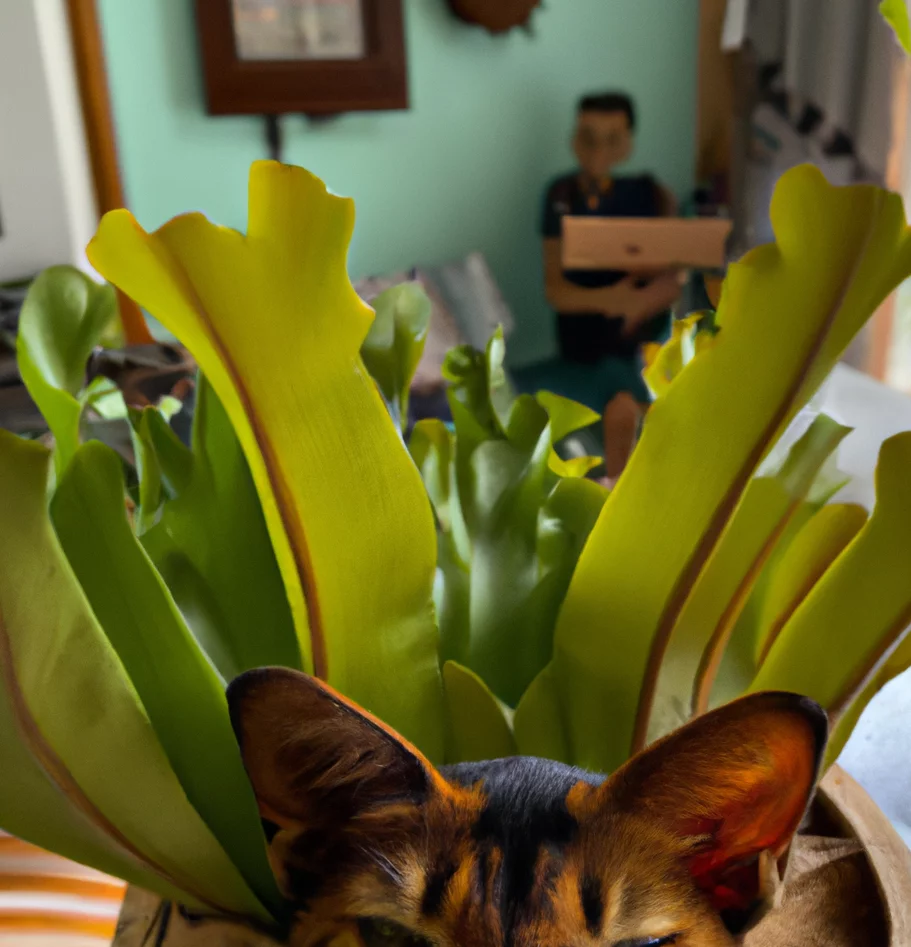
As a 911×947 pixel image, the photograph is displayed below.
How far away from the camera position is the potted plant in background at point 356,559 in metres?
0.20

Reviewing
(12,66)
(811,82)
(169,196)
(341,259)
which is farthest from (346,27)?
(341,259)

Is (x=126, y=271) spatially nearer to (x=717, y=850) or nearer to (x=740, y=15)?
(x=717, y=850)

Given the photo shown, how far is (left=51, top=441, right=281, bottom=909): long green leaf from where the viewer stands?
0.23 metres

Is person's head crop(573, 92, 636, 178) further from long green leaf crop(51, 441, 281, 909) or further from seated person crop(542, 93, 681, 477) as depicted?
long green leaf crop(51, 441, 281, 909)

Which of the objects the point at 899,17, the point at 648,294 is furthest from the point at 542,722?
the point at 648,294

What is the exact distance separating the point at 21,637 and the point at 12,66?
5.89 feet

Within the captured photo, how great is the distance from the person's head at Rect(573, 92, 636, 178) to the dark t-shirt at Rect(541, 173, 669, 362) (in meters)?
0.05

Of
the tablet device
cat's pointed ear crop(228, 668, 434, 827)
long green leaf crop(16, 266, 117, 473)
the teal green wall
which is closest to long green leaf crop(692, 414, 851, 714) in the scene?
cat's pointed ear crop(228, 668, 434, 827)

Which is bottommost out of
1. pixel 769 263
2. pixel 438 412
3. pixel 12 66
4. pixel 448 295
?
pixel 438 412

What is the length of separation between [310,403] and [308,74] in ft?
7.08

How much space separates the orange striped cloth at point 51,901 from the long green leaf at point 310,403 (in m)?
0.20

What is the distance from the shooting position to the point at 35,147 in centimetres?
166

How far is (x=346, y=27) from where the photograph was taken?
6.90 feet

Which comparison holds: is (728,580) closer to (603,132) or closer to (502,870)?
(502,870)
